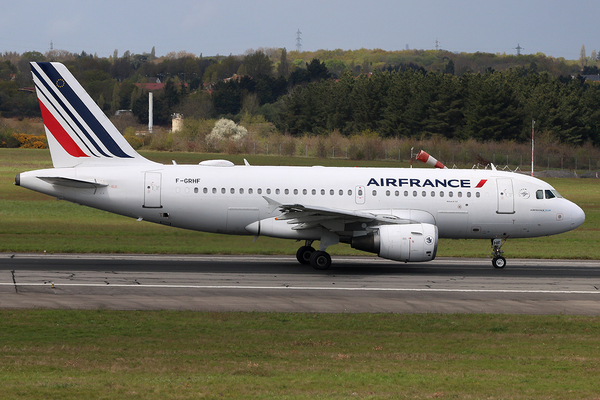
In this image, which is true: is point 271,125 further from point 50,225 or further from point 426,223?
point 426,223

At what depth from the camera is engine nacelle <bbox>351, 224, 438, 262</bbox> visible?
2544cm

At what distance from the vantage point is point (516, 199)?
2867 cm

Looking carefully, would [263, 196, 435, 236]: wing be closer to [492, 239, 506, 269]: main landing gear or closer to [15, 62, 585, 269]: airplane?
[15, 62, 585, 269]: airplane

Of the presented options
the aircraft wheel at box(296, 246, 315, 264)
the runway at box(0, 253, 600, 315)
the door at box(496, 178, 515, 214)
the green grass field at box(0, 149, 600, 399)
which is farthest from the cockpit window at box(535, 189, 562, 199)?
the green grass field at box(0, 149, 600, 399)

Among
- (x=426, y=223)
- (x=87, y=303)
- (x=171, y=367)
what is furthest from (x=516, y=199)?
(x=171, y=367)

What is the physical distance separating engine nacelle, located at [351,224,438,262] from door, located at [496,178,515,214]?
164 inches

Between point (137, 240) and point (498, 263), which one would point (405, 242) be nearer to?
point (498, 263)

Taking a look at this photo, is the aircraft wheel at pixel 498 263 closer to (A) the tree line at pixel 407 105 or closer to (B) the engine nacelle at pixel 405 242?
(B) the engine nacelle at pixel 405 242

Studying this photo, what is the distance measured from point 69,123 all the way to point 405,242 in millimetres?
13996

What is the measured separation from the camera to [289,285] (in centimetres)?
2327

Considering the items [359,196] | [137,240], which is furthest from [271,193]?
[137,240]

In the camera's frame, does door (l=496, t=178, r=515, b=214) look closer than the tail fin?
No

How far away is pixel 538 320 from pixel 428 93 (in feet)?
317

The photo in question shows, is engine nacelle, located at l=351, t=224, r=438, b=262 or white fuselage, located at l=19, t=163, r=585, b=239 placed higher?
white fuselage, located at l=19, t=163, r=585, b=239
